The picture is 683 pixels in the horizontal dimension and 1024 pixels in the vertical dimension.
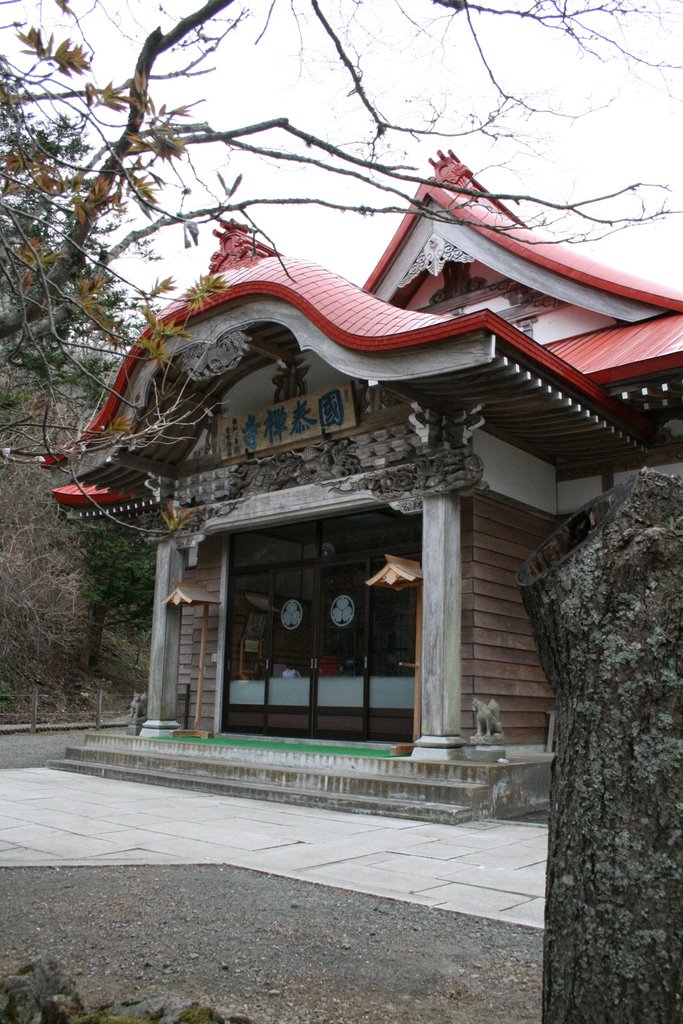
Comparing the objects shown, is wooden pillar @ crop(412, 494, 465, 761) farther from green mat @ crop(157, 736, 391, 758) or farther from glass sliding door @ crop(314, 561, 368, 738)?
glass sliding door @ crop(314, 561, 368, 738)

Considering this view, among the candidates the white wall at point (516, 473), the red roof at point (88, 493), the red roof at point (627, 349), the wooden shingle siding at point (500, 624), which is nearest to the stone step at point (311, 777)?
the wooden shingle siding at point (500, 624)

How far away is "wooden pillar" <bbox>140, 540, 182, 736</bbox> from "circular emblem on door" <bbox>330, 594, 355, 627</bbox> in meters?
2.29

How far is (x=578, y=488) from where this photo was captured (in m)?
10.1

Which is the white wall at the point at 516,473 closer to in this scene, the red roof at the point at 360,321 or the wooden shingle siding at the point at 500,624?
the wooden shingle siding at the point at 500,624

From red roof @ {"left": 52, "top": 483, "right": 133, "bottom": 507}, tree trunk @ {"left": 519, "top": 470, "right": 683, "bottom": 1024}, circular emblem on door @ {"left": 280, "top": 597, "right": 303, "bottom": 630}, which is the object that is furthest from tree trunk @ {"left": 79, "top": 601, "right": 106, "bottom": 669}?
tree trunk @ {"left": 519, "top": 470, "right": 683, "bottom": 1024}

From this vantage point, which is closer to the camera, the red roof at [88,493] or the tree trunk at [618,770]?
the tree trunk at [618,770]

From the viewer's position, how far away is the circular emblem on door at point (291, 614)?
1118 centimetres

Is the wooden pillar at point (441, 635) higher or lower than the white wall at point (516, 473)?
lower

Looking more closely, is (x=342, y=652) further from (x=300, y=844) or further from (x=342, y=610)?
(x=300, y=844)

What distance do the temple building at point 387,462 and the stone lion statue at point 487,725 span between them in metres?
0.23

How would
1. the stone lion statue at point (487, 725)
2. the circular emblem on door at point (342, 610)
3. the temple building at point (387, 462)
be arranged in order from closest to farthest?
the stone lion statue at point (487, 725) < the temple building at point (387, 462) < the circular emblem on door at point (342, 610)

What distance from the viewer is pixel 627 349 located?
9000mm

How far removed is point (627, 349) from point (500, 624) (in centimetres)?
323

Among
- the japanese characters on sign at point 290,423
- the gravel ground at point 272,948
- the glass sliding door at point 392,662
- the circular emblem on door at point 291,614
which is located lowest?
the gravel ground at point 272,948
